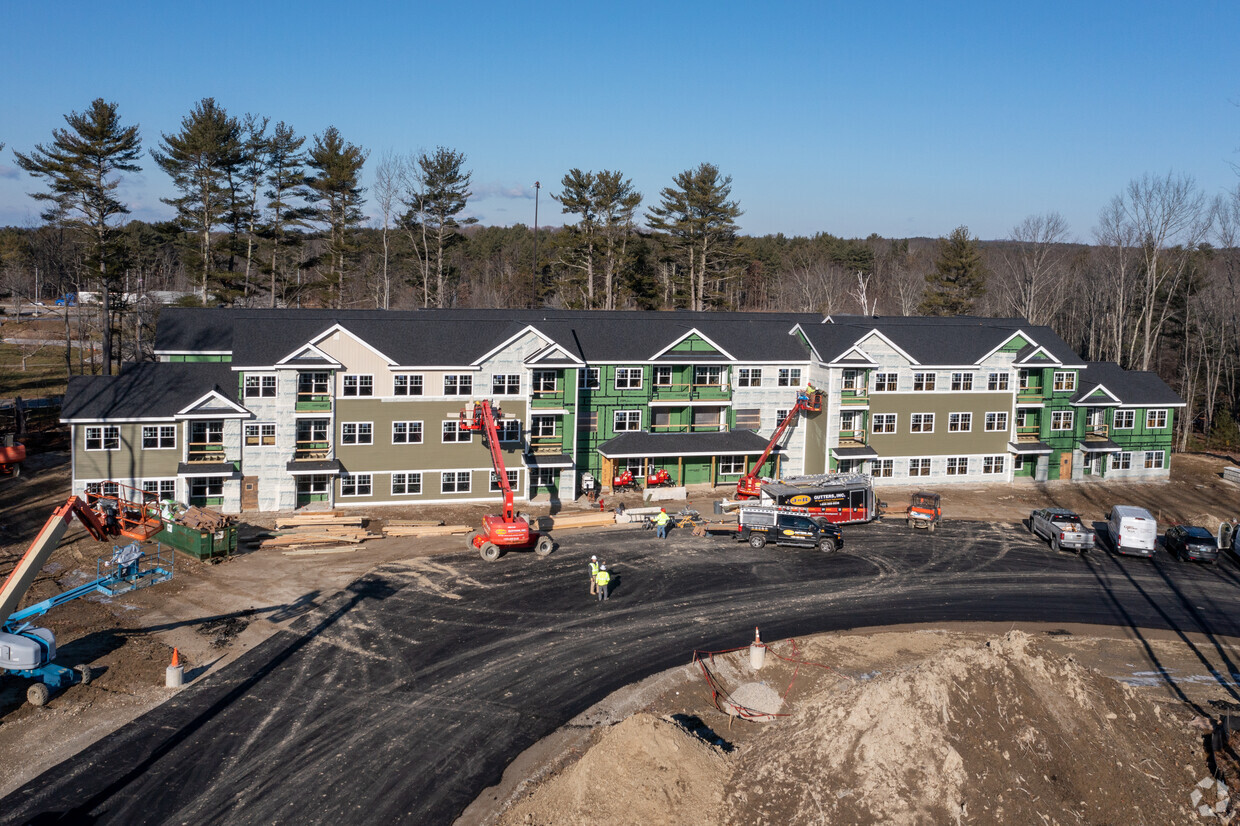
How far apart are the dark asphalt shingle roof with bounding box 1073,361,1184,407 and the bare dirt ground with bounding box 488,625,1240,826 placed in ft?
123

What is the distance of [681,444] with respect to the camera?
52.2 meters

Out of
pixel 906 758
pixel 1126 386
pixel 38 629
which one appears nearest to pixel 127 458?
pixel 38 629

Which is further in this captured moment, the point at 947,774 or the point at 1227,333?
the point at 1227,333

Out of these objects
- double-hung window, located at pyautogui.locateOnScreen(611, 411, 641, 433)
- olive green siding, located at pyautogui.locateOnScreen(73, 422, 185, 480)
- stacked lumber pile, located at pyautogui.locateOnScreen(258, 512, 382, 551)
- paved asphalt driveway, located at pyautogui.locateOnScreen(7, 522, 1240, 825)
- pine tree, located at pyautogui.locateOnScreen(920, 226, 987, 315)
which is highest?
pine tree, located at pyautogui.locateOnScreen(920, 226, 987, 315)

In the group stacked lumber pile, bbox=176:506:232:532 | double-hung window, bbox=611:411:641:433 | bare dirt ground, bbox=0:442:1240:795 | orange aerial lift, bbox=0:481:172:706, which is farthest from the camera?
double-hung window, bbox=611:411:641:433

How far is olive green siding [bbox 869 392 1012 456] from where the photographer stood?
5528 cm

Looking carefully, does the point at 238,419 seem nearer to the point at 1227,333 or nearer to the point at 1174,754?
the point at 1174,754

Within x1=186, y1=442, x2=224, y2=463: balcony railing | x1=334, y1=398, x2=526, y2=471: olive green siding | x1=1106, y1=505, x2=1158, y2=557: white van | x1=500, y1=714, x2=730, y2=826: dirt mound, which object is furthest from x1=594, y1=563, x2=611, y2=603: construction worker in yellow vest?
x1=1106, y1=505, x2=1158, y2=557: white van

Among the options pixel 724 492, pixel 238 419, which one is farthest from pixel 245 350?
pixel 724 492

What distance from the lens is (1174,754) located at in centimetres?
2306

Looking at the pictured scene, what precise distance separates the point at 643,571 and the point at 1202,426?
2816 inches

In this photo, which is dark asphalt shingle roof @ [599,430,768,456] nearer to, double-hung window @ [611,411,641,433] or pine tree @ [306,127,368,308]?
double-hung window @ [611,411,641,433]

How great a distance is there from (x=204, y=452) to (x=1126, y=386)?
193ft

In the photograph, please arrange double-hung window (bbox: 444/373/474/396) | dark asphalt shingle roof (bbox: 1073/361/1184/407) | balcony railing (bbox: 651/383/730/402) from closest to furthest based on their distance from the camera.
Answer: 1. double-hung window (bbox: 444/373/474/396)
2. balcony railing (bbox: 651/383/730/402)
3. dark asphalt shingle roof (bbox: 1073/361/1184/407)
